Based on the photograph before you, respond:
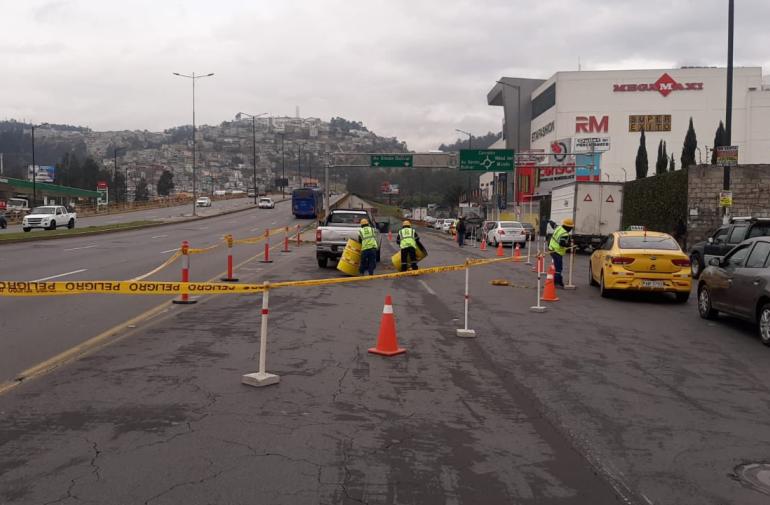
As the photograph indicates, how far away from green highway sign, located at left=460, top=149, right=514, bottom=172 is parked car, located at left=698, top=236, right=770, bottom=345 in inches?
1458

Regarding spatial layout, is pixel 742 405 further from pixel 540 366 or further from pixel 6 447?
pixel 6 447

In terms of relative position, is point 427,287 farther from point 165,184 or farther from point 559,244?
point 165,184

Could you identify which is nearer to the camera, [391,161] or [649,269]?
[649,269]

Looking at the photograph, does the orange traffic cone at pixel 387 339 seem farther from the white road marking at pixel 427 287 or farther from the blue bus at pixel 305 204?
the blue bus at pixel 305 204

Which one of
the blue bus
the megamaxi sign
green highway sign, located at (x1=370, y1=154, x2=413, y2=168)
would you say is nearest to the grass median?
green highway sign, located at (x1=370, y1=154, x2=413, y2=168)

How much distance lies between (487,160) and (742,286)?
1541 inches

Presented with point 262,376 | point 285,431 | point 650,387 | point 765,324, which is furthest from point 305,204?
point 285,431

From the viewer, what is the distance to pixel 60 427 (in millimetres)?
5625

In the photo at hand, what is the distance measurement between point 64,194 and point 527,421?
116 m

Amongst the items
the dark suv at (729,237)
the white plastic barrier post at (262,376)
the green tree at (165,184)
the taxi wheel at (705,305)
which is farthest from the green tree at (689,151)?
the green tree at (165,184)

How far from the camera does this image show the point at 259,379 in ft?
23.0

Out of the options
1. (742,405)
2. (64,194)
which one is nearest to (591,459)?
(742,405)

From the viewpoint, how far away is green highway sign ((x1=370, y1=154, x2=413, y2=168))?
49.1 m

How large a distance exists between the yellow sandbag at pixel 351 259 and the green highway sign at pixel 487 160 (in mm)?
31354
